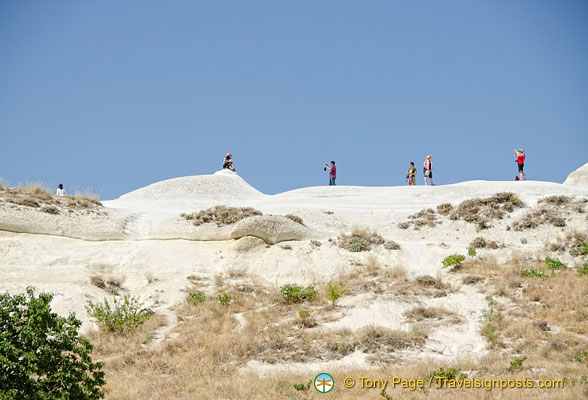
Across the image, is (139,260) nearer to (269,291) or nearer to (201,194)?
(269,291)

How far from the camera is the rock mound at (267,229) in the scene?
22062 millimetres

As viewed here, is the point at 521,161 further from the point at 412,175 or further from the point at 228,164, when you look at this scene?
the point at 228,164

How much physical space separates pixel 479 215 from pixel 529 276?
7.23m

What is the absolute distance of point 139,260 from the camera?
68.1 feet

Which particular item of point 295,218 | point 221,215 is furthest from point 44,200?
point 295,218

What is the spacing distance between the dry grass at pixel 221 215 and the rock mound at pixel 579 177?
23398mm

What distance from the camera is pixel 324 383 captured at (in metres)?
10.7

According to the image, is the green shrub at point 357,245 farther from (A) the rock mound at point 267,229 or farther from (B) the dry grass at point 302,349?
(B) the dry grass at point 302,349

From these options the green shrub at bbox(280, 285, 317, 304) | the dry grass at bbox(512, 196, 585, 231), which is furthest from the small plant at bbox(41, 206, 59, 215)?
the dry grass at bbox(512, 196, 585, 231)

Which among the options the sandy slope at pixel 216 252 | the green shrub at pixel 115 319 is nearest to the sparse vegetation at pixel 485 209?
the sandy slope at pixel 216 252

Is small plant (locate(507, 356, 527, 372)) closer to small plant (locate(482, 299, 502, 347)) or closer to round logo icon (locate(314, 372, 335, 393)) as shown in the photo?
small plant (locate(482, 299, 502, 347))

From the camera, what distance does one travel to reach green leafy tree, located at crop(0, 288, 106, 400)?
28.8 feet

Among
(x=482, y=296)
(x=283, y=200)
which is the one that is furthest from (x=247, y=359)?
(x=283, y=200)

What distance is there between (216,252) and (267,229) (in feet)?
7.20
